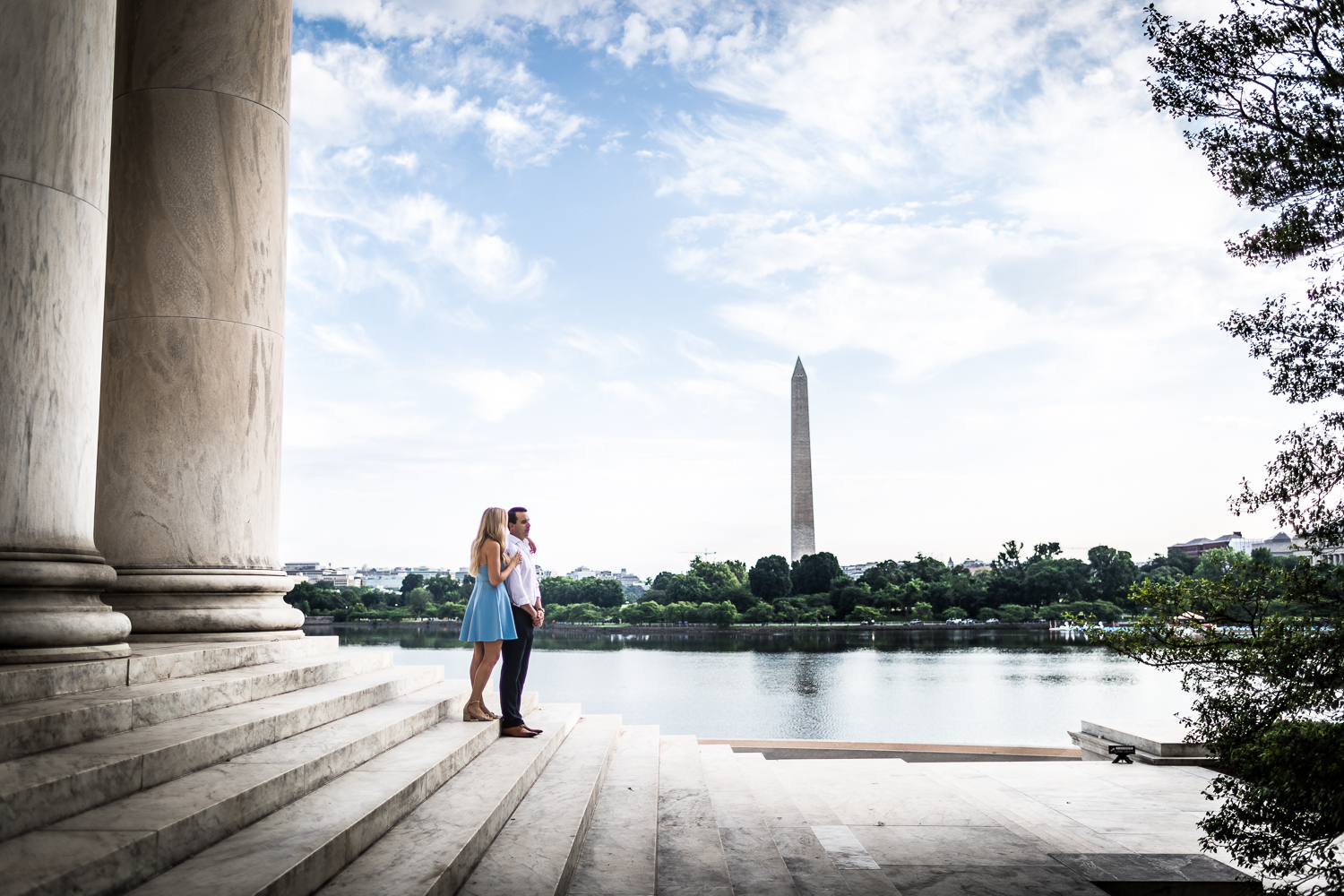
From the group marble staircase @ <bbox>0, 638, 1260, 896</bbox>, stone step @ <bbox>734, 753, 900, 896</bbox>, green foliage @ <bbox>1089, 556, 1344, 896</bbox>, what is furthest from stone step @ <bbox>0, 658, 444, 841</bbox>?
green foliage @ <bbox>1089, 556, 1344, 896</bbox>

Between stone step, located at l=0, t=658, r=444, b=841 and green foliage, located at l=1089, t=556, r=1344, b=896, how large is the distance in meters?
11.6

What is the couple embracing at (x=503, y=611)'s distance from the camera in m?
16.8

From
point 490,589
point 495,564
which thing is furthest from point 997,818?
point 495,564

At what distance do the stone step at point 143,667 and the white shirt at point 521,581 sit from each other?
433 cm

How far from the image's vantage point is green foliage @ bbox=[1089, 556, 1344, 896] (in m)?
11.0

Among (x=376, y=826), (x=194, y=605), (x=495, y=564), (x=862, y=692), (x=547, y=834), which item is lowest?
(x=862, y=692)

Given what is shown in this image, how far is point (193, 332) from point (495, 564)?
6902mm

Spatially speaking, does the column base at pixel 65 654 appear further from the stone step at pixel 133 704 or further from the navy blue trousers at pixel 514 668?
the navy blue trousers at pixel 514 668

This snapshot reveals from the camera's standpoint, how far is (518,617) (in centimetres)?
1711

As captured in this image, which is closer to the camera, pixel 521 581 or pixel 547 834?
pixel 547 834

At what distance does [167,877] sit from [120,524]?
34.0ft

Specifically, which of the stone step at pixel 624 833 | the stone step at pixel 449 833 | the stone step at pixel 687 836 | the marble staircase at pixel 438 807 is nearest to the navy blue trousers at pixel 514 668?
the marble staircase at pixel 438 807

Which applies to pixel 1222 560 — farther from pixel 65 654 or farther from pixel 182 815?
pixel 65 654

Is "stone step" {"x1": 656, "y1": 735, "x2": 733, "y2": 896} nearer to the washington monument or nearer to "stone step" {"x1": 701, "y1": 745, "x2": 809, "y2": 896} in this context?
"stone step" {"x1": 701, "y1": 745, "x2": 809, "y2": 896}
